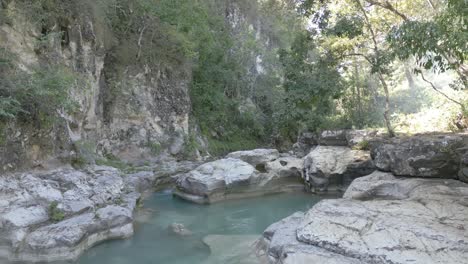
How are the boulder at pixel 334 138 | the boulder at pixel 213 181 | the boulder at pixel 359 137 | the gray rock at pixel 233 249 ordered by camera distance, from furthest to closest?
the boulder at pixel 334 138 < the boulder at pixel 359 137 < the boulder at pixel 213 181 < the gray rock at pixel 233 249

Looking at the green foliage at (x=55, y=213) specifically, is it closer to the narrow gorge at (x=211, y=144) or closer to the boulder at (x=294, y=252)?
the narrow gorge at (x=211, y=144)

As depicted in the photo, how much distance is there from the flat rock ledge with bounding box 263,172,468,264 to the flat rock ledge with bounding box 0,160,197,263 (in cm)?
343

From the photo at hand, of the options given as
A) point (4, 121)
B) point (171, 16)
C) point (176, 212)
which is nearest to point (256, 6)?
point (171, 16)

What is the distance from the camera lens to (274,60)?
2764 centimetres

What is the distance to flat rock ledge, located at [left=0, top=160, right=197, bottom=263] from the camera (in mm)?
6797

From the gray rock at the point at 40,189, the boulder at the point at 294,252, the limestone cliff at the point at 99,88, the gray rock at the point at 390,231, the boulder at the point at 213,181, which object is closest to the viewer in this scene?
the gray rock at the point at 390,231

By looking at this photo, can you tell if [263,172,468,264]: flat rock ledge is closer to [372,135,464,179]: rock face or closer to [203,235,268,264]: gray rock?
[203,235,268,264]: gray rock

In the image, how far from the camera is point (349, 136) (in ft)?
48.2

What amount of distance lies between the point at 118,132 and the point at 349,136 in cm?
951

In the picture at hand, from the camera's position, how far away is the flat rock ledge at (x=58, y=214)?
6.80m

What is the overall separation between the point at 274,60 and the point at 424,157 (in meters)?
19.5

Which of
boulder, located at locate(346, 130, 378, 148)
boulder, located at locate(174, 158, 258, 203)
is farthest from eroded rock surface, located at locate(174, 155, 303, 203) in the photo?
boulder, located at locate(346, 130, 378, 148)

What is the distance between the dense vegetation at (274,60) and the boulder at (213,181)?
7.88 ft

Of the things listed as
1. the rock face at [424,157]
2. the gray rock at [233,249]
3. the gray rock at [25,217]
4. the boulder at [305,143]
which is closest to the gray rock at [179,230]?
the gray rock at [233,249]
